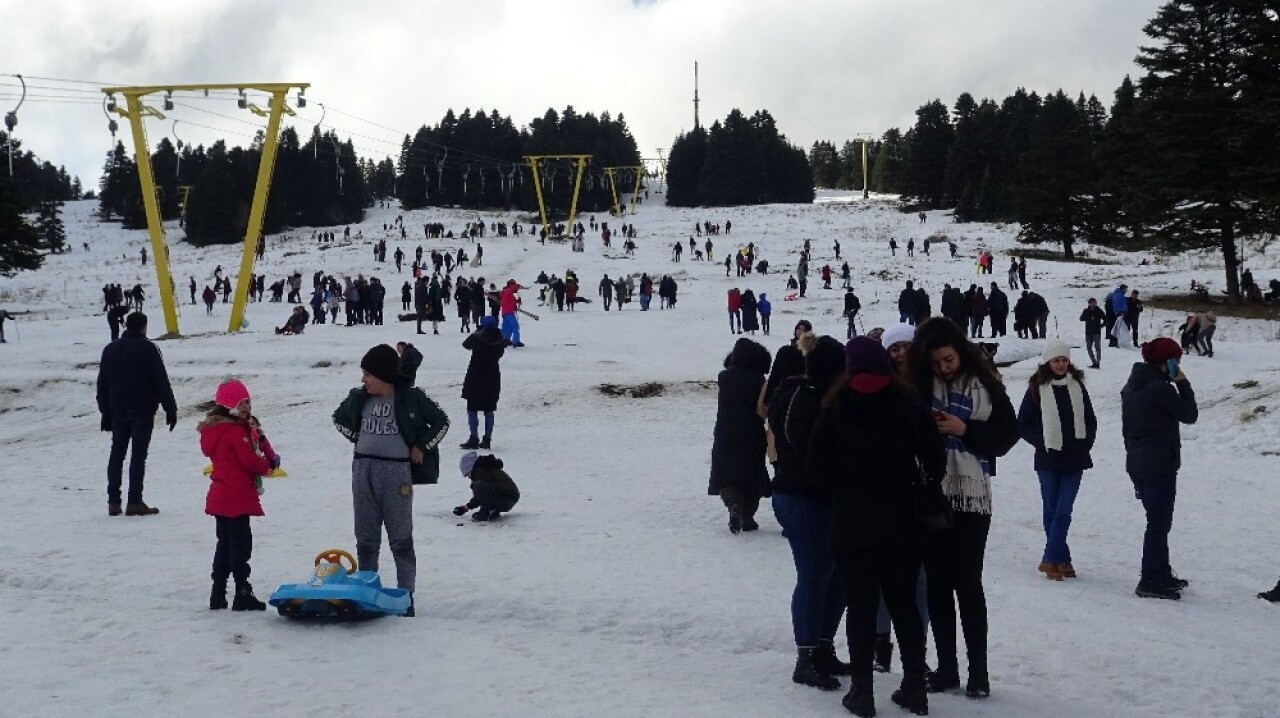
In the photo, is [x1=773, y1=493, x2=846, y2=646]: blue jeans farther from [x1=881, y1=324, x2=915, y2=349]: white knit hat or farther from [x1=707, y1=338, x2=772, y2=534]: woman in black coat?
[x1=707, y1=338, x2=772, y2=534]: woman in black coat

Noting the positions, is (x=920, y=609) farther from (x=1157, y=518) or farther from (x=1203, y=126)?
(x=1203, y=126)

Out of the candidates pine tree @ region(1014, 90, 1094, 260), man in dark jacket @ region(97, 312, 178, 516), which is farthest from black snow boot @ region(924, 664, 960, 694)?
pine tree @ region(1014, 90, 1094, 260)

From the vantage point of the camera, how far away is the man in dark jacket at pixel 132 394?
32.9ft

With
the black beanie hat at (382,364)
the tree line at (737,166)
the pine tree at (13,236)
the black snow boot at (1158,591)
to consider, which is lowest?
the black snow boot at (1158,591)

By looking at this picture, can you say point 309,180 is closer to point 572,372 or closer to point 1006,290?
point 1006,290

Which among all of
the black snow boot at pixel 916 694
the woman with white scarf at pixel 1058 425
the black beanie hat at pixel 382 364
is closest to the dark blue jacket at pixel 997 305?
the woman with white scarf at pixel 1058 425

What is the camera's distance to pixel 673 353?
2661 centimetres

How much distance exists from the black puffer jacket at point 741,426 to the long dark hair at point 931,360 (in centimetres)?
322

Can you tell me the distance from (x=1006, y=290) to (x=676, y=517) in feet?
116

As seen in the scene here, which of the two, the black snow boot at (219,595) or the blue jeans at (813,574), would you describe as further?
the black snow boot at (219,595)

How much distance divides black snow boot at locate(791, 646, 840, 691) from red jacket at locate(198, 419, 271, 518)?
3.34m

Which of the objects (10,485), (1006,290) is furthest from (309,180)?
(10,485)

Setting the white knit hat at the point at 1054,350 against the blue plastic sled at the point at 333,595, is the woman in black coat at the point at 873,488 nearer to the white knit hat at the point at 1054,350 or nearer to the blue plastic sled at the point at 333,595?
the blue plastic sled at the point at 333,595

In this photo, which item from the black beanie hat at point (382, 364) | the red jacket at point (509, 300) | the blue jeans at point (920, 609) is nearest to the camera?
the blue jeans at point (920, 609)
